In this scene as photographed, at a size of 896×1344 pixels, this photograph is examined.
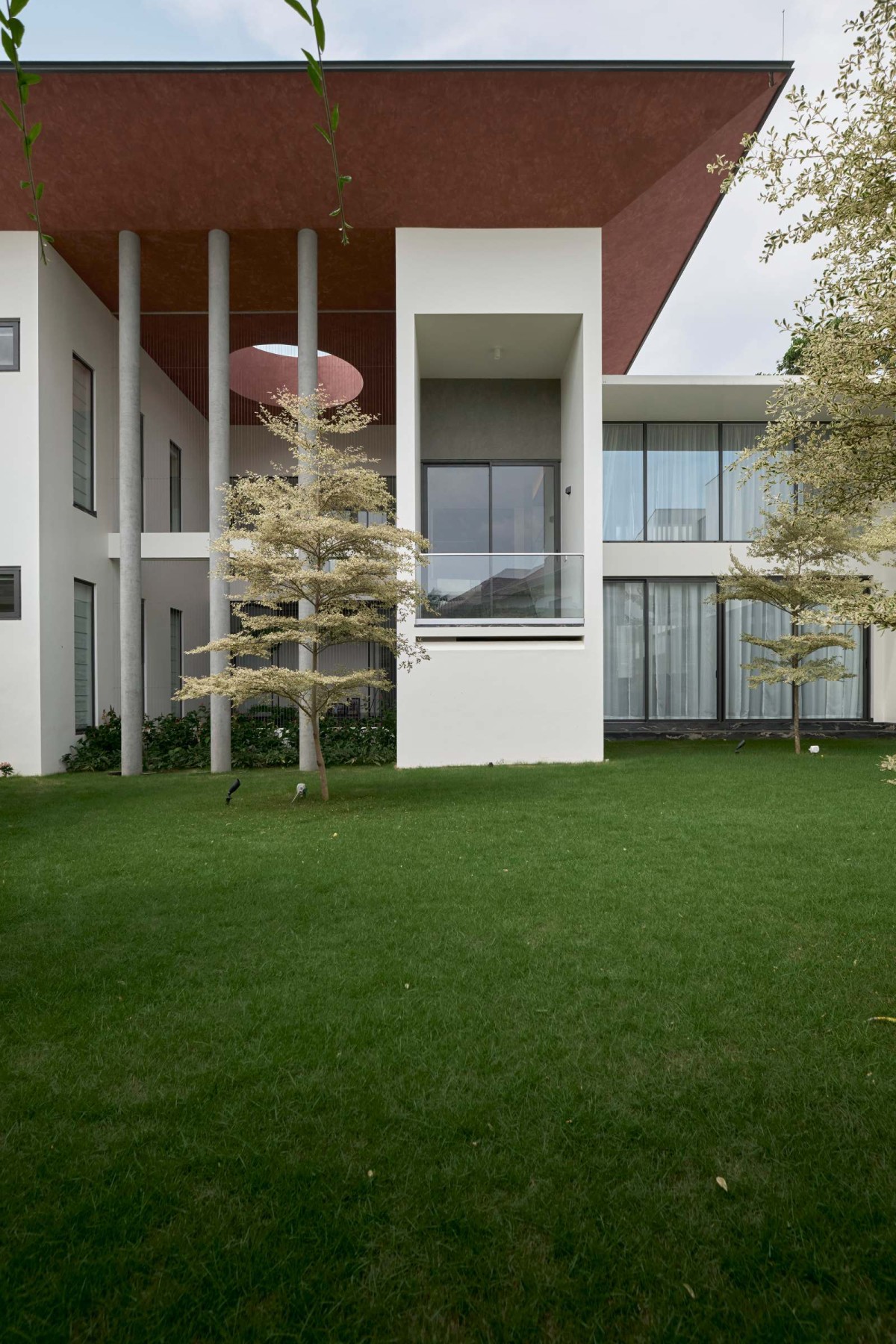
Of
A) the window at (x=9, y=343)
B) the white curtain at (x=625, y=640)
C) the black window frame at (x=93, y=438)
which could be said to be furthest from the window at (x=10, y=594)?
the white curtain at (x=625, y=640)

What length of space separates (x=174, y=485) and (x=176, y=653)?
3775 mm

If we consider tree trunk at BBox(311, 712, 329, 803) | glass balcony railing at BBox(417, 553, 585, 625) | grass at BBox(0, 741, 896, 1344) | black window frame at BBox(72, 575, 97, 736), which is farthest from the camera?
black window frame at BBox(72, 575, 97, 736)

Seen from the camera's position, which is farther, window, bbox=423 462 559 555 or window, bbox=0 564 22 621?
window, bbox=423 462 559 555

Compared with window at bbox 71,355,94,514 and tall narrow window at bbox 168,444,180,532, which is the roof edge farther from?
tall narrow window at bbox 168,444,180,532

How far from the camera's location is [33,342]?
492 inches

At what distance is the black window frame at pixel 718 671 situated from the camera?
17562 mm

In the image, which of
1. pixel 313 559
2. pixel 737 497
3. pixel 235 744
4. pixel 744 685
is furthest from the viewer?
pixel 737 497

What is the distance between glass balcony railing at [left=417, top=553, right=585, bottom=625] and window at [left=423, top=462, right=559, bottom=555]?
3169mm

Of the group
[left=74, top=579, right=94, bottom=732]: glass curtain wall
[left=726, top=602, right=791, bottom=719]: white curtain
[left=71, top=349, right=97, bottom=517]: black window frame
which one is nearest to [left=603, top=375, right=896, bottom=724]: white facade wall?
[left=726, top=602, right=791, bottom=719]: white curtain

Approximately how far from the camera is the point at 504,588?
1280cm

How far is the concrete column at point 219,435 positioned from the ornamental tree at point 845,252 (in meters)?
9.55

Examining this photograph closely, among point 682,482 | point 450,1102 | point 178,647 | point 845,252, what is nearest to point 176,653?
point 178,647

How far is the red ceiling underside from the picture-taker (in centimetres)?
1043

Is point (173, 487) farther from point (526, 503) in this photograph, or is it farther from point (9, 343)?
point (526, 503)
